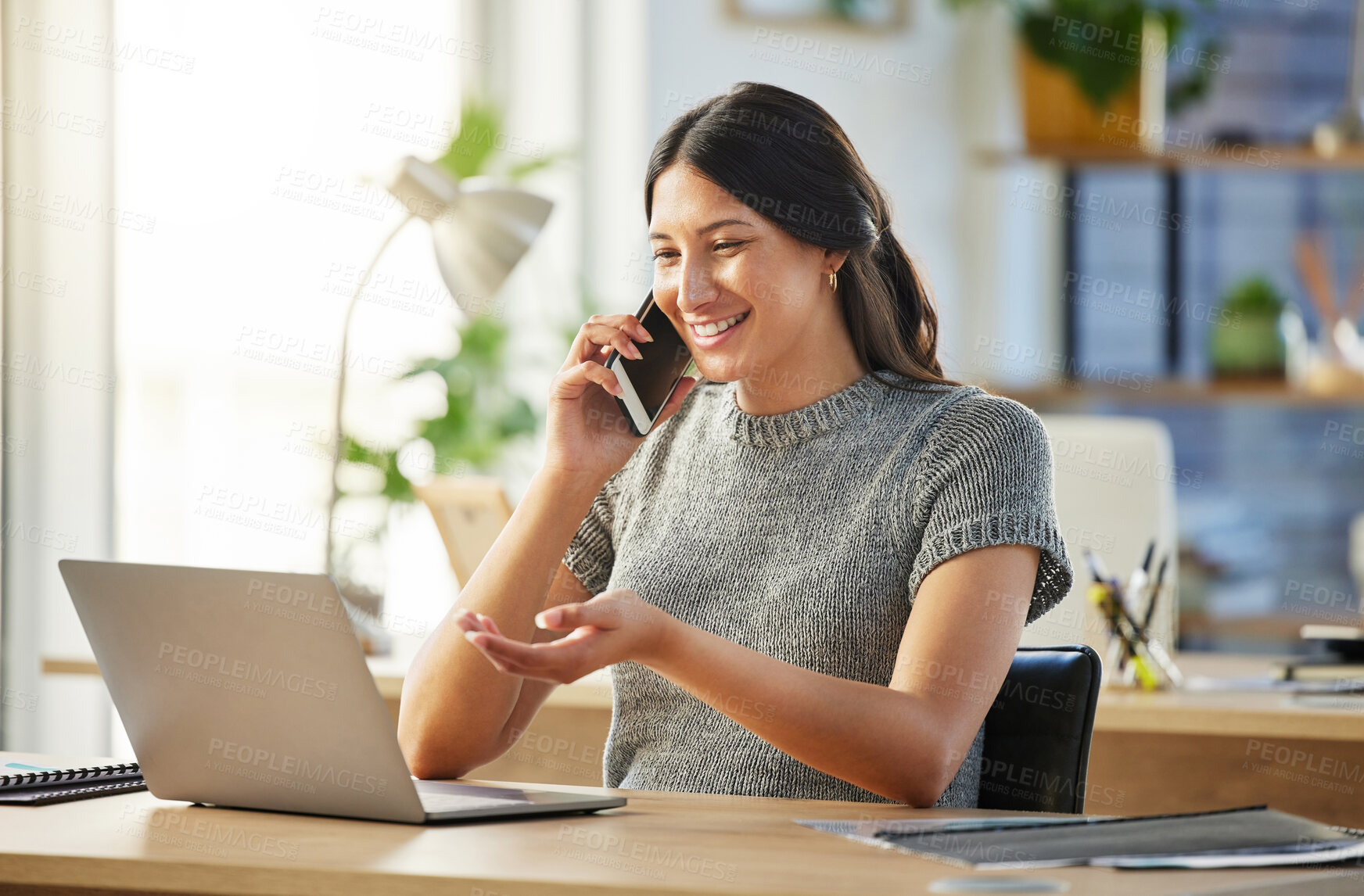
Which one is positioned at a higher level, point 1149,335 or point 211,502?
point 1149,335

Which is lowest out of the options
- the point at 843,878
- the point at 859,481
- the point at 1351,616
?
the point at 1351,616

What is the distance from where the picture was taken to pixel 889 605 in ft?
4.72

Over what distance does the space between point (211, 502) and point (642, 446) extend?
1.65 meters

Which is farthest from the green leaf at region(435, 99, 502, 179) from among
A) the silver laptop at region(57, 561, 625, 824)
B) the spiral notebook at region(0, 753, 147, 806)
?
the silver laptop at region(57, 561, 625, 824)

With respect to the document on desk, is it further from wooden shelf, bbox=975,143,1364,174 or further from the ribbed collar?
wooden shelf, bbox=975,143,1364,174

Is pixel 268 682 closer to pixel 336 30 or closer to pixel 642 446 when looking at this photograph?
pixel 642 446

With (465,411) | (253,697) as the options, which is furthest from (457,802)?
(465,411)

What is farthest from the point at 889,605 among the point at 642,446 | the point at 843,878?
A: the point at 843,878

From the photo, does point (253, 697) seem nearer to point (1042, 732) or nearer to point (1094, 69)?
point (1042, 732)

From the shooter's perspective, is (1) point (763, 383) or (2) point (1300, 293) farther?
(2) point (1300, 293)

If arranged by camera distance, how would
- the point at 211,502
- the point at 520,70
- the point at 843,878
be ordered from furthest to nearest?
the point at 520,70 → the point at 211,502 → the point at 843,878

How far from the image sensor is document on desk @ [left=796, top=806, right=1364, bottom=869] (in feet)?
3.10

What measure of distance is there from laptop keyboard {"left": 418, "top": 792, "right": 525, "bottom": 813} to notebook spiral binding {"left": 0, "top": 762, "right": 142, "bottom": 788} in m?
0.29

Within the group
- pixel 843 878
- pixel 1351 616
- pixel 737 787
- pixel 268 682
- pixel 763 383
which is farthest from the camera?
pixel 1351 616
